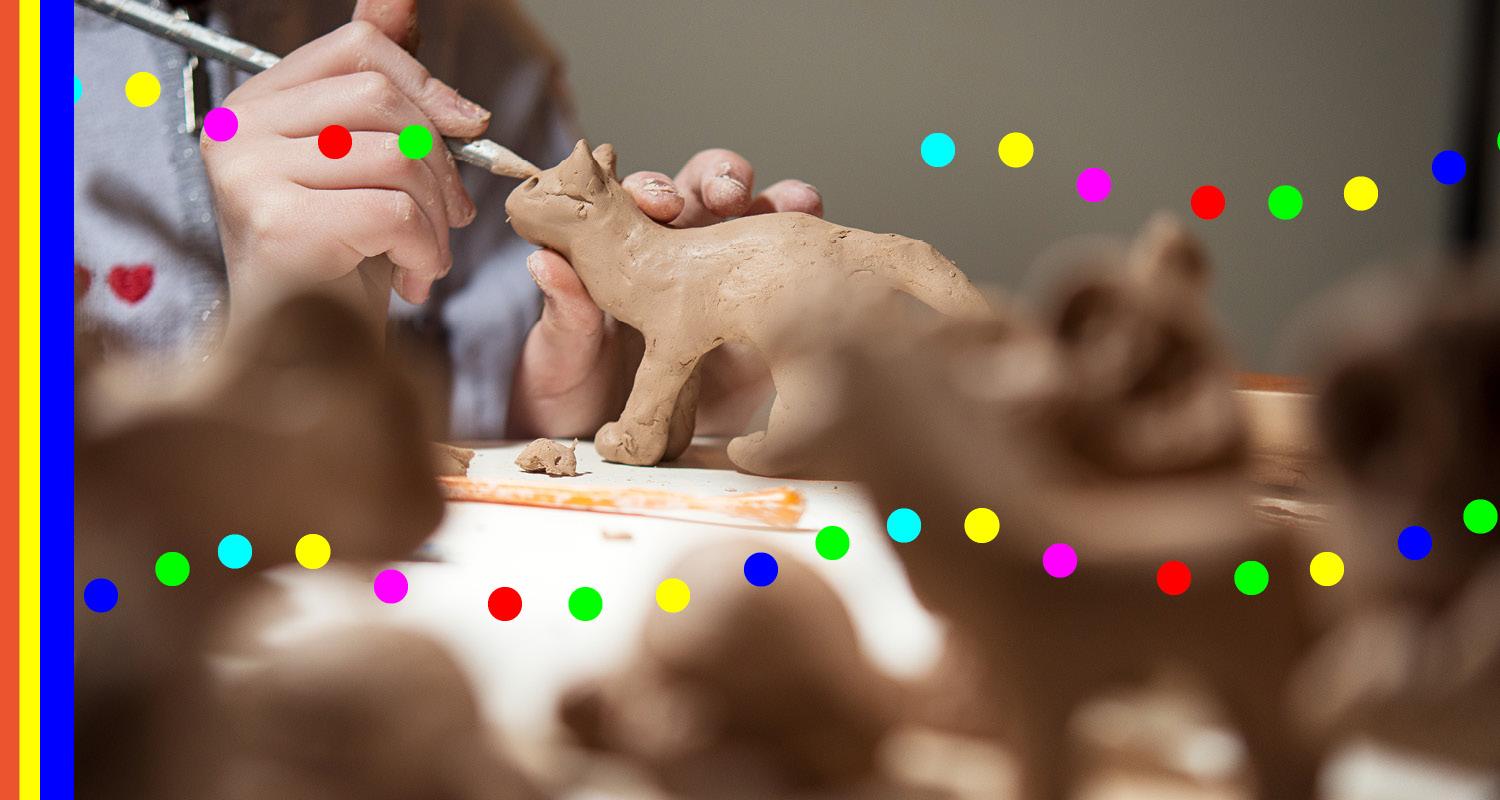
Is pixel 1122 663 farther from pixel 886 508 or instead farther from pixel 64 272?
pixel 64 272

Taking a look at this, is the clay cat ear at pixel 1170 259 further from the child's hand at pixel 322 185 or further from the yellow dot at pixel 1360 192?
the child's hand at pixel 322 185

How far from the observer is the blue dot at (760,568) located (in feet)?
0.71

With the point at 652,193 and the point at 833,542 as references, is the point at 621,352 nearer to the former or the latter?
the point at 652,193

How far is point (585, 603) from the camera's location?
21 cm

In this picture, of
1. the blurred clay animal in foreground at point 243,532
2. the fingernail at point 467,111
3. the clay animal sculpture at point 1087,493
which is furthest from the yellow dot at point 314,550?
the fingernail at point 467,111

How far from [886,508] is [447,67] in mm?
412

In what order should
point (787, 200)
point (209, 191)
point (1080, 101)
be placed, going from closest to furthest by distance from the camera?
point (1080, 101) → point (209, 191) → point (787, 200)

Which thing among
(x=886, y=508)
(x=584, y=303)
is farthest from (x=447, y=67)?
(x=886, y=508)

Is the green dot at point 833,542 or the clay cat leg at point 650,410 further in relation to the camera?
the clay cat leg at point 650,410

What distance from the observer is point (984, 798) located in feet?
0.69

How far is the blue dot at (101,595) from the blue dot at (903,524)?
6.4 inches

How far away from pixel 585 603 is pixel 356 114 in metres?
0.18

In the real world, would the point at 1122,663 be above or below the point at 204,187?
below

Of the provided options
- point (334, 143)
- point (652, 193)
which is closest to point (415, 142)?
point (334, 143)
